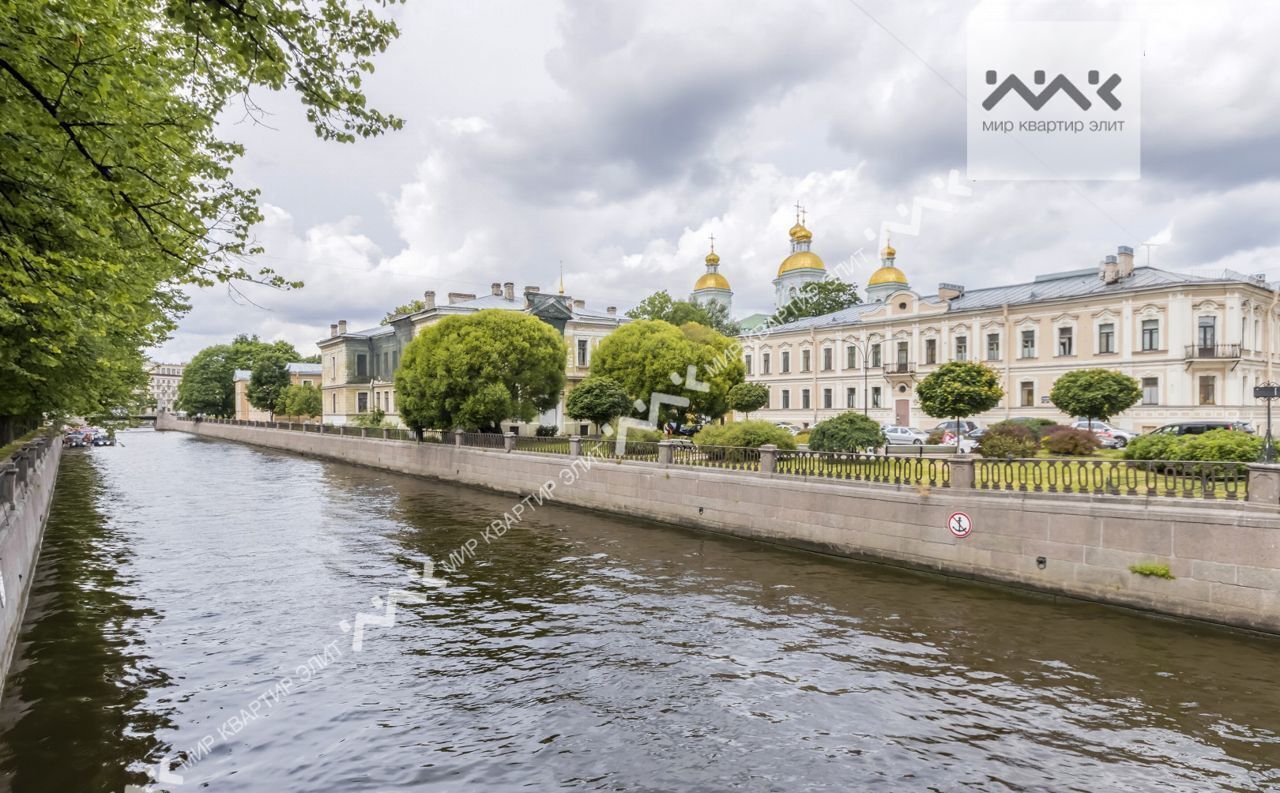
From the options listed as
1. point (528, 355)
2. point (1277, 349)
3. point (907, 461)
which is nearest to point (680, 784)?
point (907, 461)

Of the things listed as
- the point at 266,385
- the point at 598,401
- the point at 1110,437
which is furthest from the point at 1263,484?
the point at 266,385

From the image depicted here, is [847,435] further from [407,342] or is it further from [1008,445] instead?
[407,342]

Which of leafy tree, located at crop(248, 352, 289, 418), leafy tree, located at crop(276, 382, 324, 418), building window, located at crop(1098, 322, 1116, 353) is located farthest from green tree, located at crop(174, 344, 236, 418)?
building window, located at crop(1098, 322, 1116, 353)

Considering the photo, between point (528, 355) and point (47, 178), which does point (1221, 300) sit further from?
point (47, 178)

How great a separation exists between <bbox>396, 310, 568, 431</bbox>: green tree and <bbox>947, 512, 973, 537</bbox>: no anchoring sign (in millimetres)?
21532

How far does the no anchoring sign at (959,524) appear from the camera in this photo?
13.6m

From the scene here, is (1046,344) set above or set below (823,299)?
below

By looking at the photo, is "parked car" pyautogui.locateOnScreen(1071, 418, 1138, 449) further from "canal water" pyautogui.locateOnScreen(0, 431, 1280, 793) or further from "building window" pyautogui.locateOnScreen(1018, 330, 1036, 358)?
"canal water" pyautogui.locateOnScreen(0, 431, 1280, 793)

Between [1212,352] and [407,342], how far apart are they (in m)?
47.5

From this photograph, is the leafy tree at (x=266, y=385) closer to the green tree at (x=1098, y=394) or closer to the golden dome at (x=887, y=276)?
the golden dome at (x=887, y=276)

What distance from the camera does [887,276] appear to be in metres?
61.3

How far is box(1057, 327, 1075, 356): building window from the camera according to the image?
38.8m

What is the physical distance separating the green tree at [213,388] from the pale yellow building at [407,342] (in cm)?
3733

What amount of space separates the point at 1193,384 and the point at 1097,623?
101 feet
